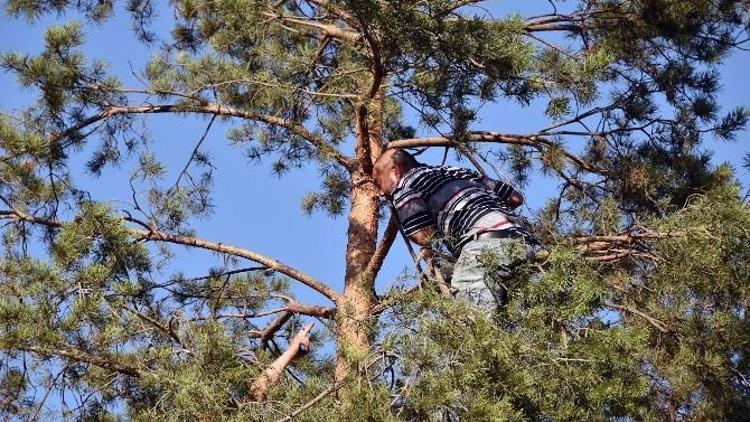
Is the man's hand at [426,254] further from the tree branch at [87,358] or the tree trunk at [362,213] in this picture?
the tree branch at [87,358]

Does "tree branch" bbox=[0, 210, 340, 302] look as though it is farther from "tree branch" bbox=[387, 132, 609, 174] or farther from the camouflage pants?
the camouflage pants

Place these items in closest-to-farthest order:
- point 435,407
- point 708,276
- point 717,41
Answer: point 435,407 → point 708,276 → point 717,41

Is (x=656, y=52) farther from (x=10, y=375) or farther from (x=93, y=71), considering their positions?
(x=10, y=375)

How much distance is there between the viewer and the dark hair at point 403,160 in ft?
18.3

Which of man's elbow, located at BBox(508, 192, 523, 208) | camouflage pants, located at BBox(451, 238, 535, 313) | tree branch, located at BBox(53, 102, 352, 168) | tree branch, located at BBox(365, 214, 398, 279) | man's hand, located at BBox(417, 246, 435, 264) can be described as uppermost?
tree branch, located at BBox(53, 102, 352, 168)

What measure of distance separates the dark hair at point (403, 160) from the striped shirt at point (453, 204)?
6.3 inches

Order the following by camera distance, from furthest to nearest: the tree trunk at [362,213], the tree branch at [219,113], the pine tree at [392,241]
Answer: the tree branch at [219,113] < the tree trunk at [362,213] < the pine tree at [392,241]

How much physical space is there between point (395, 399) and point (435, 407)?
168 millimetres

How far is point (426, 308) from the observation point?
405cm

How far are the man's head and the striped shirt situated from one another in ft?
0.35

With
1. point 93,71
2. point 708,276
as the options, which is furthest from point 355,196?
point 708,276

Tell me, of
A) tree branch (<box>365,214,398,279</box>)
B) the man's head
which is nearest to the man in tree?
the man's head

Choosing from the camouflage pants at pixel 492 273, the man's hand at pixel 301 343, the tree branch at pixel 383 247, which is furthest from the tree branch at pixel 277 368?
the camouflage pants at pixel 492 273

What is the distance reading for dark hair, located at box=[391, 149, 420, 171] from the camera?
557 cm
